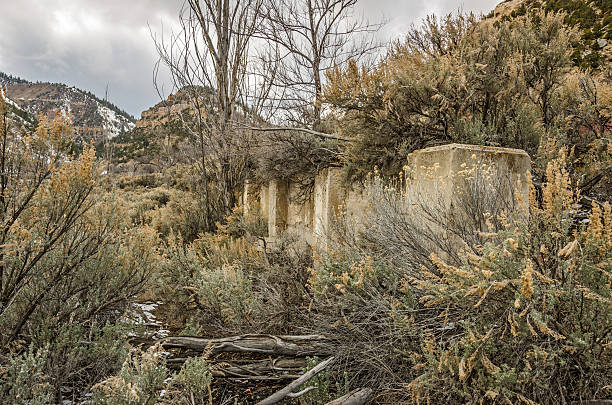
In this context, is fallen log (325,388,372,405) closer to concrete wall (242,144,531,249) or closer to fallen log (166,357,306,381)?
fallen log (166,357,306,381)

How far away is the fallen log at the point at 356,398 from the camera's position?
70.3 inches

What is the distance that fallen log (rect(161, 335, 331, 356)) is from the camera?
2381 millimetres

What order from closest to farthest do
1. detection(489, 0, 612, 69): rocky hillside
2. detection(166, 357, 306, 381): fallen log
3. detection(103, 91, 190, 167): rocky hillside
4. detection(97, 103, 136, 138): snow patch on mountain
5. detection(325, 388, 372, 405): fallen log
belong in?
detection(325, 388, 372, 405): fallen log → detection(166, 357, 306, 381): fallen log → detection(97, 103, 136, 138): snow patch on mountain → detection(489, 0, 612, 69): rocky hillside → detection(103, 91, 190, 167): rocky hillside

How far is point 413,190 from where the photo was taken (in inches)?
91.6

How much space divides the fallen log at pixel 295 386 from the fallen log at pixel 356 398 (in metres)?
0.21

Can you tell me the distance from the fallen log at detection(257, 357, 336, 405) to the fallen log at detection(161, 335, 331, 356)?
237mm

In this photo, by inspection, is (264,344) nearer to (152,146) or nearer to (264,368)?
(264,368)

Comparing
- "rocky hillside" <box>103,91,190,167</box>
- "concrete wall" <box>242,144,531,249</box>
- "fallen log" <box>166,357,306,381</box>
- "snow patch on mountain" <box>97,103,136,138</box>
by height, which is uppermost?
"rocky hillside" <box>103,91,190,167</box>

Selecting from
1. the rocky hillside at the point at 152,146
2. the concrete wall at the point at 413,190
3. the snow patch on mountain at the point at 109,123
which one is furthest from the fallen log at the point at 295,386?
the rocky hillside at the point at 152,146

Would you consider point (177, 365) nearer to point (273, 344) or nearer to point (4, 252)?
point (273, 344)

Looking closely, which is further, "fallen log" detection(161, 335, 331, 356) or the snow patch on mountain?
the snow patch on mountain

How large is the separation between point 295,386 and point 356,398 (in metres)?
0.35

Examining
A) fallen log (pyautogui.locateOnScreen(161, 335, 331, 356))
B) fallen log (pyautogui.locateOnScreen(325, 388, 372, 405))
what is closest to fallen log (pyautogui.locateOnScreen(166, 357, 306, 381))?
fallen log (pyautogui.locateOnScreen(161, 335, 331, 356))

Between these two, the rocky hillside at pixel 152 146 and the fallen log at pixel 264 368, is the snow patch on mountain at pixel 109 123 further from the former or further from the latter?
the rocky hillside at pixel 152 146
